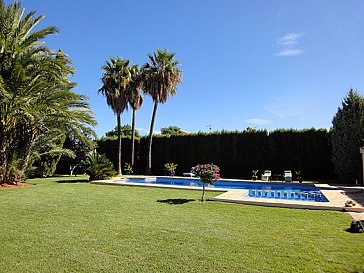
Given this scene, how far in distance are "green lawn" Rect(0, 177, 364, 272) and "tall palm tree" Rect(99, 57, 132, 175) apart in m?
14.9

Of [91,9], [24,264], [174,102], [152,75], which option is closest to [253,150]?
[174,102]

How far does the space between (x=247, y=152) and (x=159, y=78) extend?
9.51m

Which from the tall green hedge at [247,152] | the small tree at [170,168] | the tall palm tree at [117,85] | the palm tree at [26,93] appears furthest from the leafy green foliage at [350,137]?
the tall palm tree at [117,85]

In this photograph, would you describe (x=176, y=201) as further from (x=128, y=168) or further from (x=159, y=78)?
(x=159, y=78)

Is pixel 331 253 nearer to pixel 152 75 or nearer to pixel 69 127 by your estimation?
pixel 69 127

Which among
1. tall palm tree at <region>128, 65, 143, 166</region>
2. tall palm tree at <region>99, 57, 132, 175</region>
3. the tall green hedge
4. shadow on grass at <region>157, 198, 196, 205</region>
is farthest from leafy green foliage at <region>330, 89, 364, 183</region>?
tall palm tree at <region>99, 57, 132, 175</region>

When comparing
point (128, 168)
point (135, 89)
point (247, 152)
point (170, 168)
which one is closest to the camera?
point (247, 152)

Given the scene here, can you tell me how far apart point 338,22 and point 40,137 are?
1526cm

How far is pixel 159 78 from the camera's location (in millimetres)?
22000

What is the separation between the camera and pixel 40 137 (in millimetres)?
14234

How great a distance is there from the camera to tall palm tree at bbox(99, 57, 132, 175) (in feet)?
70.5

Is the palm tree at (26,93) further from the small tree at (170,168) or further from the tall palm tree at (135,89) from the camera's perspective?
the small tree at (170,168)

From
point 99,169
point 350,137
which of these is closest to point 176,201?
point 99,169

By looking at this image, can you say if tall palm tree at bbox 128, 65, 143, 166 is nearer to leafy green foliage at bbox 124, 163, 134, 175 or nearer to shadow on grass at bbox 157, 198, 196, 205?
leafy green foliage at bbox 124, 163, 134, 175
